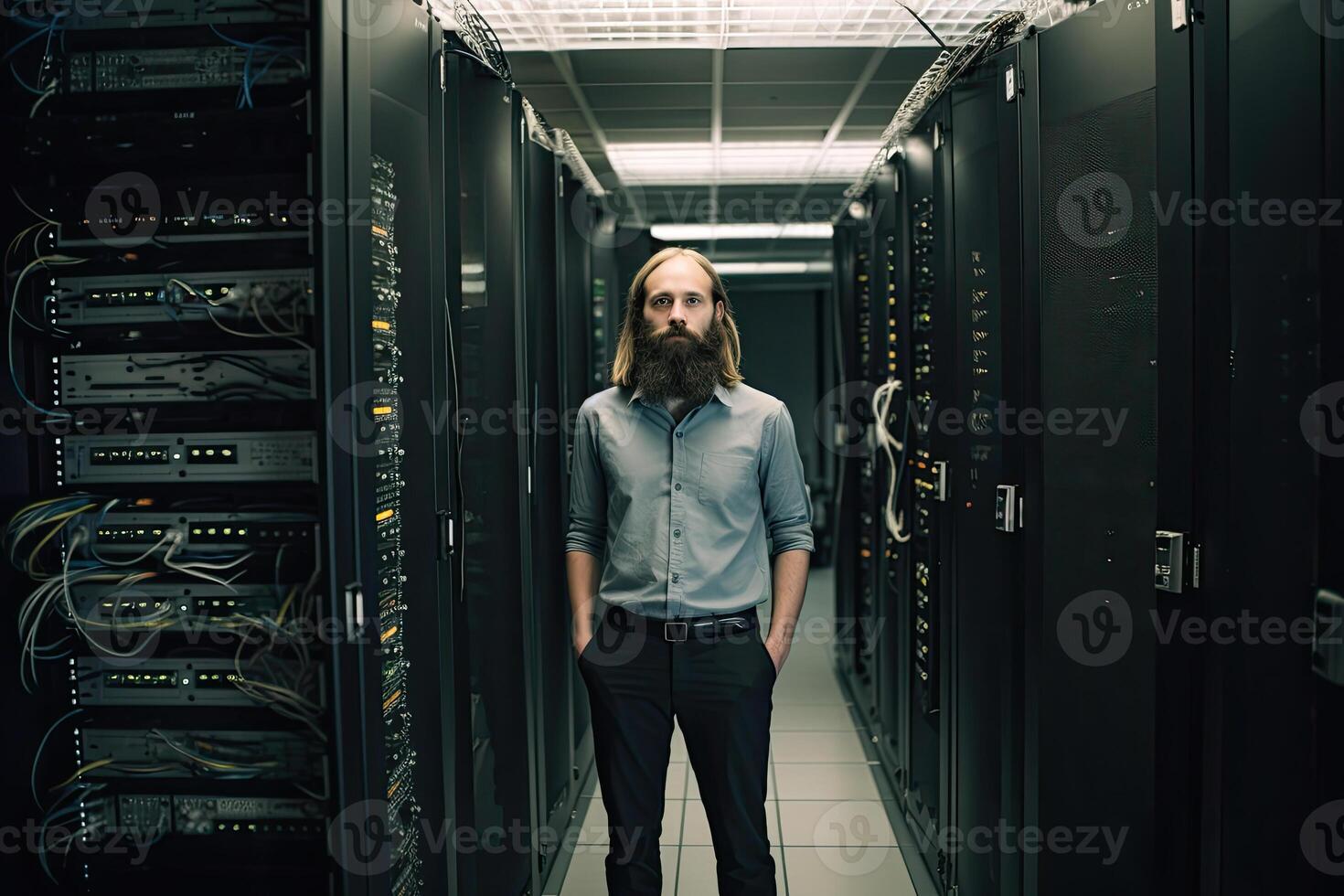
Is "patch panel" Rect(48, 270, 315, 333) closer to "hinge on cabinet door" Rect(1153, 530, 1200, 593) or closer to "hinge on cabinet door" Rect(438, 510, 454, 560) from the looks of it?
"hinge on cabinet door" Rect(438, 510, 454, 560)

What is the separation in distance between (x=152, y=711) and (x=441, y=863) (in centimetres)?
65

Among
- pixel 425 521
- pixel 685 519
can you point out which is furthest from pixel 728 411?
pixel 425 521

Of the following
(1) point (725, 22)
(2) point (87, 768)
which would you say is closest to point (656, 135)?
(1) point (725, 22)

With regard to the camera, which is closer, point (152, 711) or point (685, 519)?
point (152, 711)

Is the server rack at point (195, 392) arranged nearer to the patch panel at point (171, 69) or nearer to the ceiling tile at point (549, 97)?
the patch panel at point (171, 69)

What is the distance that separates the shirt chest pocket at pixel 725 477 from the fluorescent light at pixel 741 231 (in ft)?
19.5

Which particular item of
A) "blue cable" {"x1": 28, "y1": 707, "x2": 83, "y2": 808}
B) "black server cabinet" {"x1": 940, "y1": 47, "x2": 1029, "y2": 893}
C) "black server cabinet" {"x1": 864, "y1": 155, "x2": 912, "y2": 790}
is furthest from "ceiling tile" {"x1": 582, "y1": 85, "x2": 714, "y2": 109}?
"blue cable" {"x1": 28, "y1": 707, "x2": 83, "y2": 808}

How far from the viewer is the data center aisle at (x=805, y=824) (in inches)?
106

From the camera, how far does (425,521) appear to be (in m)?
1.80

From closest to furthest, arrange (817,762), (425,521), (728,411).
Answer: (425,521) < (728,411) < (817,762)

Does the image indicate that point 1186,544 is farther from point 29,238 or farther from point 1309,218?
point 29,238

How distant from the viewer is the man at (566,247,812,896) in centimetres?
185

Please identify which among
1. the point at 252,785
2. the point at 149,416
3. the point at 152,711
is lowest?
the point at 252,785

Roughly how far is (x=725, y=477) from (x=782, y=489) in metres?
0.15
